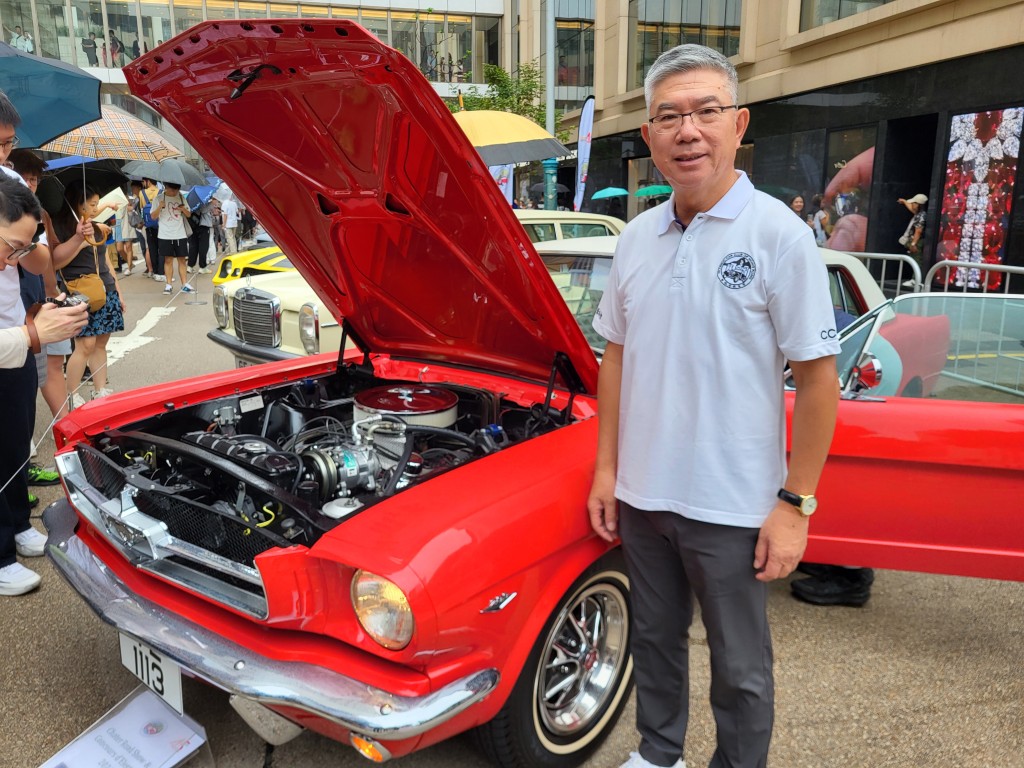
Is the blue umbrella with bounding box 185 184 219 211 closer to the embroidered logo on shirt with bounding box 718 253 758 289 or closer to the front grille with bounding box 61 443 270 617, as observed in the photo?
the front grille with bounding box 61 443 270 617

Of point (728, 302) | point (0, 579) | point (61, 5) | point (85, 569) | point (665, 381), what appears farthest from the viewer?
point (61, 5)

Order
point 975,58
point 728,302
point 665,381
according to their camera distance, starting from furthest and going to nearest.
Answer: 1. point 975,58
2. point 665,381
3. point 728,302

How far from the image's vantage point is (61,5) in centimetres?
3108

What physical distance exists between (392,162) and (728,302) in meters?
1.20

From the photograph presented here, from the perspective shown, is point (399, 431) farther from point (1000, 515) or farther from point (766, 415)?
point (1000, 515)

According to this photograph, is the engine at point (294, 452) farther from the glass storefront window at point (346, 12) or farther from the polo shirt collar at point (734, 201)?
the glass storefront window at point (346, 12)

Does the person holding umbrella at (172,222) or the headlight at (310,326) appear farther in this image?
the person holding umbrella at (172,222)

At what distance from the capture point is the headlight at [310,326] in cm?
532

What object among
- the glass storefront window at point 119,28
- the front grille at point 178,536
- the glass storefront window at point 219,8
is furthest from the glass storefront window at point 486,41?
the front grille at point 178,536

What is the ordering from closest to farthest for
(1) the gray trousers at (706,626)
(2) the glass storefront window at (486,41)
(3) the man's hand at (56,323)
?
1. (1) the gray trousers at (706,626)
2. (3) the man's hand at (56,323)
3. (2) the glass storefront window at (486,41)

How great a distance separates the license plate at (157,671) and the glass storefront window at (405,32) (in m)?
36.1

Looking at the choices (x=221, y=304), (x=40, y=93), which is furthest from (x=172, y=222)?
(x=40, y=93)

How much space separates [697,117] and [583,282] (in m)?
2.01

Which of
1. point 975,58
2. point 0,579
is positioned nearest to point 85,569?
point 0,579
